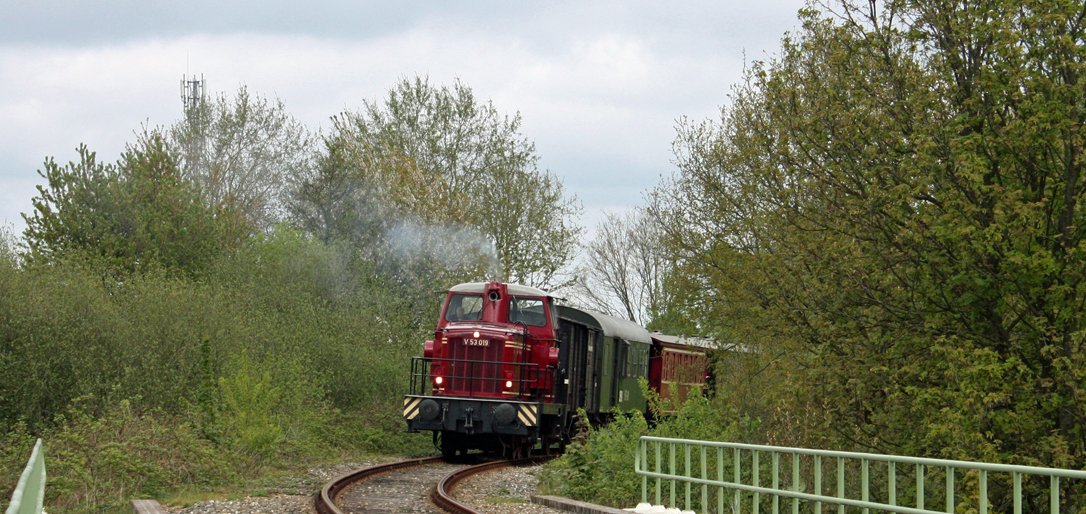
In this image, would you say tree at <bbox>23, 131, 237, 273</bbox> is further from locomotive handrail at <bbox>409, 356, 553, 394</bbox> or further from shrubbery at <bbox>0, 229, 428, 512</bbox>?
locomotive handrail at <bbox>409, 356, 553, 394</bbox>

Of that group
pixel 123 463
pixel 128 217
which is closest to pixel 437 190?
pixel 128 217

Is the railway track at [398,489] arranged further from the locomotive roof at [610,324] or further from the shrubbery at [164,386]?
the locomotive roof at [610,324]

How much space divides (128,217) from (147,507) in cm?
1924

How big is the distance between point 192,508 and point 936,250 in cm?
870

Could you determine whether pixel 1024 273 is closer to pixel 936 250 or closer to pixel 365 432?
pixel 936 250

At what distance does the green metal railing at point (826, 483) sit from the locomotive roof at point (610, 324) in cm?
731

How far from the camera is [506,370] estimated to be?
66.9 feet

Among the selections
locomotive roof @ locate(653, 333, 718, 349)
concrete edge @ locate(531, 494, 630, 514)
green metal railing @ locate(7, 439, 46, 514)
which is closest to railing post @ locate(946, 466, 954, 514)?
concrete edge @ locate(531, 494, 630, 514)

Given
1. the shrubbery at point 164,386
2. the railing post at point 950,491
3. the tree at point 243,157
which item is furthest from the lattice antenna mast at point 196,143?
the railing post at point 950,491

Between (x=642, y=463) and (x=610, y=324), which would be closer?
(x=642, y=463)

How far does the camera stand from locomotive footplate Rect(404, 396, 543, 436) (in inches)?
774

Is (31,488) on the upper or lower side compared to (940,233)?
lower

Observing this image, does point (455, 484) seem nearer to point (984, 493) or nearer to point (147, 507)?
point (147, 507)

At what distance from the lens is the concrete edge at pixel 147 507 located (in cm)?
1225
